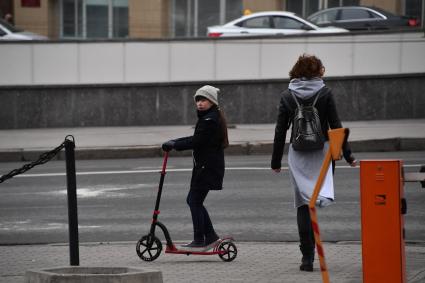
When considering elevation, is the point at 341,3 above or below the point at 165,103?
above

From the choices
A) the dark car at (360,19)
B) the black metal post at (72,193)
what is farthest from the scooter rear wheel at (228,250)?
the dark car at (360,19)

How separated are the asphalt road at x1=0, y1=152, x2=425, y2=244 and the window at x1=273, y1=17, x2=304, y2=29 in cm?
1123

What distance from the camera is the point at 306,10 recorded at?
115ft

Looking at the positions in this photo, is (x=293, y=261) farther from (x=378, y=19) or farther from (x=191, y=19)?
(x=191, y=19)

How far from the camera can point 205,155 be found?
9812mm

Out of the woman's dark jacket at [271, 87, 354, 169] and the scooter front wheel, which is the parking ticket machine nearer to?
the woman's dark jacket at [271, 87, 354, 169]

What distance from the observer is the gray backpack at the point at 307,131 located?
352 inches

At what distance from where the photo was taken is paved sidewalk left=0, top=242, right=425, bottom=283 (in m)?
8.84

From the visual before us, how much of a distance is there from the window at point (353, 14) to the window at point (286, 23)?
2.43 meters

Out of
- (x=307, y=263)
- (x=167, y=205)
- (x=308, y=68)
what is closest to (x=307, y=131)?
(x=308, y=68)

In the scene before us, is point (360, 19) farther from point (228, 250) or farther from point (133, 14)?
point (228, 250)

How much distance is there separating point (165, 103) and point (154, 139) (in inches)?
137

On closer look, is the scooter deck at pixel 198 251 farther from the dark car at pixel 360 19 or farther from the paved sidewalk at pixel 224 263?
the dark car at pixel 360 19

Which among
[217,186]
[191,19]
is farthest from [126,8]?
[217,186]
